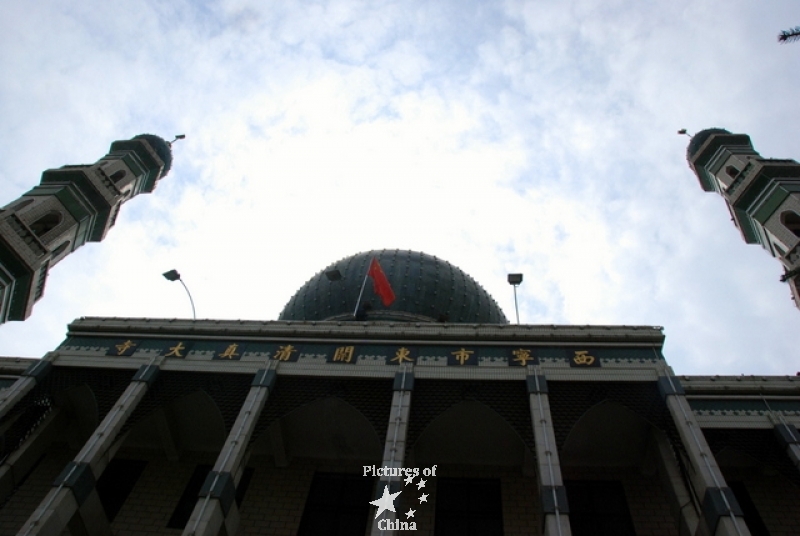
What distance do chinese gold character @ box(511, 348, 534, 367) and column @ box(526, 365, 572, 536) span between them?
368 mm

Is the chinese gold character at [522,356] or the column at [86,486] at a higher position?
the chinese gold character at [522,356]

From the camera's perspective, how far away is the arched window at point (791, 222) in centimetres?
2569

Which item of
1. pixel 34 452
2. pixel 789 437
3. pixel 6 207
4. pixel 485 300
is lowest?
pixel 34 452

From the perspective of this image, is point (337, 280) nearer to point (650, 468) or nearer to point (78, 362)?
point (78, 362)

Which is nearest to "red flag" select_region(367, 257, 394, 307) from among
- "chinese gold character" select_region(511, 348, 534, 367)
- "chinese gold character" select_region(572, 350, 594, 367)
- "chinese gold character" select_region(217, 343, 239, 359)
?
"chinese gold character" select_region(217, 343, 239, 359)

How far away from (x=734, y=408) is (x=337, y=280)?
54.8ft

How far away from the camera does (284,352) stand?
18.8 meters

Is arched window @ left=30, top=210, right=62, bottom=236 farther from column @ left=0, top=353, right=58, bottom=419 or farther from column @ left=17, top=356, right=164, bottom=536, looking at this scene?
column @ left=17, top=356, right=164, bottom=536

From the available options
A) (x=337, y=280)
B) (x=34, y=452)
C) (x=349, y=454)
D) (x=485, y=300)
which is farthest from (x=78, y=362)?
(x=485, y=300)

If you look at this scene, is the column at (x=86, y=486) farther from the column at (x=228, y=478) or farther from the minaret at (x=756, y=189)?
the minaret at (x=756, y=189)

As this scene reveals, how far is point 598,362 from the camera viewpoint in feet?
57.5

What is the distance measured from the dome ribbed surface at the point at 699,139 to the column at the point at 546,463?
2237cm

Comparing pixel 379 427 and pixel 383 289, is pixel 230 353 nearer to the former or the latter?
pixel 379 427

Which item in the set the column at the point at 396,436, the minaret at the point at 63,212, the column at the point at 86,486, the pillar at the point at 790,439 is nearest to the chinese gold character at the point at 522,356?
the column at the point at 396,436
